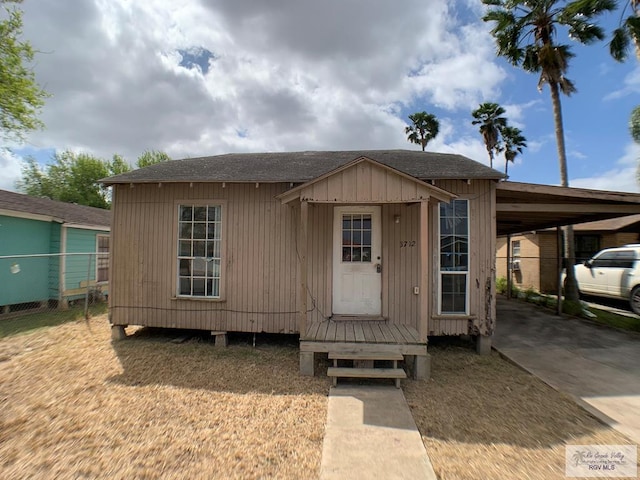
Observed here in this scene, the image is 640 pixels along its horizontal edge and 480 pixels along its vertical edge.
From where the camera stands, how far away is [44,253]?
8.91 m

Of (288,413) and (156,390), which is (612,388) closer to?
(288,413)

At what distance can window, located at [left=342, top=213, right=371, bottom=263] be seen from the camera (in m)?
5.28

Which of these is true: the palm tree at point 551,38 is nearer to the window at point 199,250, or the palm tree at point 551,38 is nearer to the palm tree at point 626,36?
the palm tree at point 626,36

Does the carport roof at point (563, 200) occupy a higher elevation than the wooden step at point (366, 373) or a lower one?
higher

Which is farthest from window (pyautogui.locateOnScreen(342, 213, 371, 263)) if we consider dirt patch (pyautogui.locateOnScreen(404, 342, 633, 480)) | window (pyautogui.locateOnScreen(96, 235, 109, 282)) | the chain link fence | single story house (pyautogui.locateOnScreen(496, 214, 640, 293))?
single story house (pyautogui.locateOnScreen(496, 214, 640, 293))

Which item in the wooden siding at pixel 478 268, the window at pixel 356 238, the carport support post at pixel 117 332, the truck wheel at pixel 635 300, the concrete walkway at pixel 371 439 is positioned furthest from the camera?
the truck wheel at pixel 635 300

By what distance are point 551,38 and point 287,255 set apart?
12.0 metres

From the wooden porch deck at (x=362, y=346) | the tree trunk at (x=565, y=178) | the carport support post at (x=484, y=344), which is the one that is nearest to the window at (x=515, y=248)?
the tree trunk at (x=565, y=178)

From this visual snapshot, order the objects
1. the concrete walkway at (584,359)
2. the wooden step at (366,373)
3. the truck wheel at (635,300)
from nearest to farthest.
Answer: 1. the concrete walkway at (584,359)
2. the wooden step at (366,373)
3. the truck wheel at (635,300)

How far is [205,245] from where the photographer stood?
551 cm

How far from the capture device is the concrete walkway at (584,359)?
3354 millimetres

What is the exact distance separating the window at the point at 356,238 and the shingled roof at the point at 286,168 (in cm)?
105

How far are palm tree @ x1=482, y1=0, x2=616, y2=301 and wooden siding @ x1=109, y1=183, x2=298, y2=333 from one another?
8926mm

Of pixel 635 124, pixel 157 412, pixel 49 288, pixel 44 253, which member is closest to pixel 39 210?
pixel 44 253
